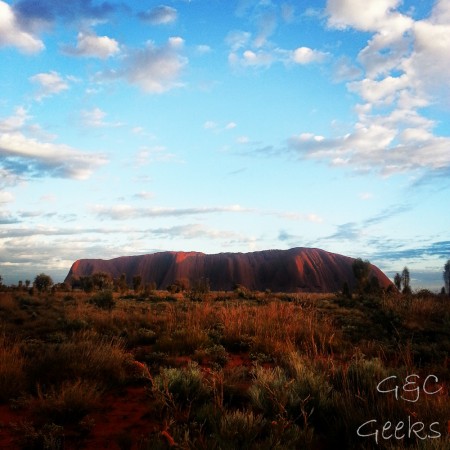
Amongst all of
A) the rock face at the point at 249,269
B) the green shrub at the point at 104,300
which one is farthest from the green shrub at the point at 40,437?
the rock face at the point at 249,269

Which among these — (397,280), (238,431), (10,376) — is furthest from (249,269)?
(238,431)

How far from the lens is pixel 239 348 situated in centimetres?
895

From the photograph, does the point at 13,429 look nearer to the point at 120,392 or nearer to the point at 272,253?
the point at 120,392

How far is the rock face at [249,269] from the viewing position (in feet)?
303

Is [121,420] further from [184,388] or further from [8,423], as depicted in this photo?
[8,423]

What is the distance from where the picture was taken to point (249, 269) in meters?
101

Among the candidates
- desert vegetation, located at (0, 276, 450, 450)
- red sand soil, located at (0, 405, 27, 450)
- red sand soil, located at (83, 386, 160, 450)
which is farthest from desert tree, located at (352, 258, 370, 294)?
red sand soil, located at (0, 405, 27, 450)

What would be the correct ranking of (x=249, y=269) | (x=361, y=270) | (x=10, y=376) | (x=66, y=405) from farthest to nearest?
(x=249, y=269) < (x=361, y=270) < (x=10, y=376) < (x=66, y=405)

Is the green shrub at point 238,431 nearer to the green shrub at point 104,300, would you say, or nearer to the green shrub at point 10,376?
the green shrub at point 10,376

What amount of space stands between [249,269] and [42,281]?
67247 mm

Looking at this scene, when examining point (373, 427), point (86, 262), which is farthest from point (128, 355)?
point (86, 262)

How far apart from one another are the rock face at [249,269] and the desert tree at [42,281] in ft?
158

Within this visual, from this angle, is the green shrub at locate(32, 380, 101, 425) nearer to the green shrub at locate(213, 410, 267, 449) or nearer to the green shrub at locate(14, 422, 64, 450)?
the green shrub at locate(14, 422, 64, 450)

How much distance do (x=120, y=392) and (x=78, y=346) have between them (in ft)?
5.23
